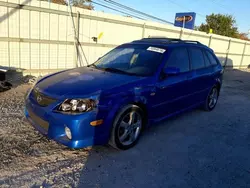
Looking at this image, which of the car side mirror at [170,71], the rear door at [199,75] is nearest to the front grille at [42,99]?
the car side mirror at [170,71]

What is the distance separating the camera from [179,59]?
170 inches

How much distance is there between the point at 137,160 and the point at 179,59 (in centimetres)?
218

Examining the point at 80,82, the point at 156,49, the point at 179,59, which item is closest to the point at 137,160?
the point at 80,82

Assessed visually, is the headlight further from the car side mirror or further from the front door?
the car side mirror

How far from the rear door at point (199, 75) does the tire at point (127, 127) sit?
1.64 meters

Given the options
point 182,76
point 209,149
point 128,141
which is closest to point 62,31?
point 182,76

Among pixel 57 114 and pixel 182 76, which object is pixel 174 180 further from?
pixel 182 76

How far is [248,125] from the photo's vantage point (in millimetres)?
5039

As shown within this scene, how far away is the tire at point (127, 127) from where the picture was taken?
3.19 meters

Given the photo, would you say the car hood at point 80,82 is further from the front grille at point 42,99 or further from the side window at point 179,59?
the side window at point 179,59

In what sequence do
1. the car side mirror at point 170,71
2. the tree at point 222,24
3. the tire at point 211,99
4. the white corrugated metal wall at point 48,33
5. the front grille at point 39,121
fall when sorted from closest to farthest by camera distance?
the front grille at point 39,121 < the car side mirror at point 170,71 < the tire at point 211,99 < the white corrugated metal wall at point 48,33 < the tree at point 222,24

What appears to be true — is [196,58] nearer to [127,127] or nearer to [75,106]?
[127,127]

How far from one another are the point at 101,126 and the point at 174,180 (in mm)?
1160

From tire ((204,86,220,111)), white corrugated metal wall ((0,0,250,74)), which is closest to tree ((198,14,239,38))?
white corrugated metal wall ((0,0,250,74))
